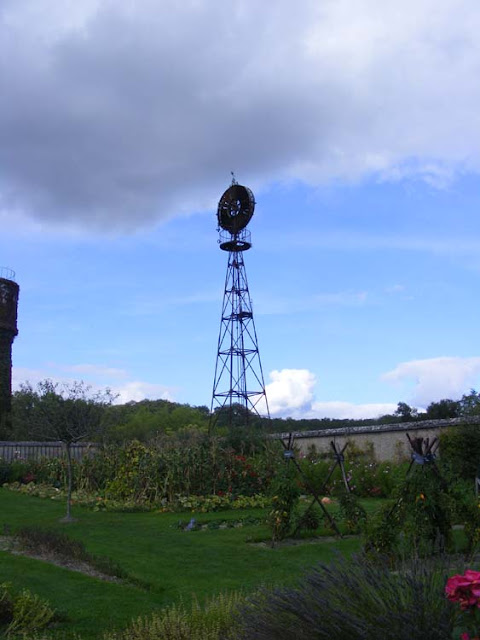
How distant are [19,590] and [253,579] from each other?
8.38 feet

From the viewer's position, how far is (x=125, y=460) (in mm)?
17953

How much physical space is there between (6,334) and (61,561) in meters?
27.2

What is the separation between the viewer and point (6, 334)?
111ft

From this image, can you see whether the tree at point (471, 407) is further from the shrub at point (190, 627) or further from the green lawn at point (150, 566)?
the shrub at point (190, 627)

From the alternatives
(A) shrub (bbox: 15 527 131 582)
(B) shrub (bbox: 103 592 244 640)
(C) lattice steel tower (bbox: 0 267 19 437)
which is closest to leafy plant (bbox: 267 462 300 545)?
(A) shrub (bbox: 15 527 131 582)

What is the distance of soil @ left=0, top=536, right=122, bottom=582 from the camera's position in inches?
313

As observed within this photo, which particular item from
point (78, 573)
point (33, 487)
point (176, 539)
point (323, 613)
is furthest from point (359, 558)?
point (33, 487)

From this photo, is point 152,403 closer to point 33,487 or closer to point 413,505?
point 33,487

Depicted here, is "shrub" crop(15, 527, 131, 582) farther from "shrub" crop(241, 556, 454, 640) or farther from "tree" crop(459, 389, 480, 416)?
"tree" crop(459, 389, 480, 416)

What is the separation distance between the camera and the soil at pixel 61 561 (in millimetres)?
7955

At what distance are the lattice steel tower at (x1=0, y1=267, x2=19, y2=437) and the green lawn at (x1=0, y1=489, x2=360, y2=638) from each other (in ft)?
68.7

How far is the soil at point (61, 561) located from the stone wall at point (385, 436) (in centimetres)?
1018

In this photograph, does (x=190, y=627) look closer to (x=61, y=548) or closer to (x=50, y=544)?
(x=61, y=548)

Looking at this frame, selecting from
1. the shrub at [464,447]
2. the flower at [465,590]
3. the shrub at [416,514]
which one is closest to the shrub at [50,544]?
the shrub at [416,514]
